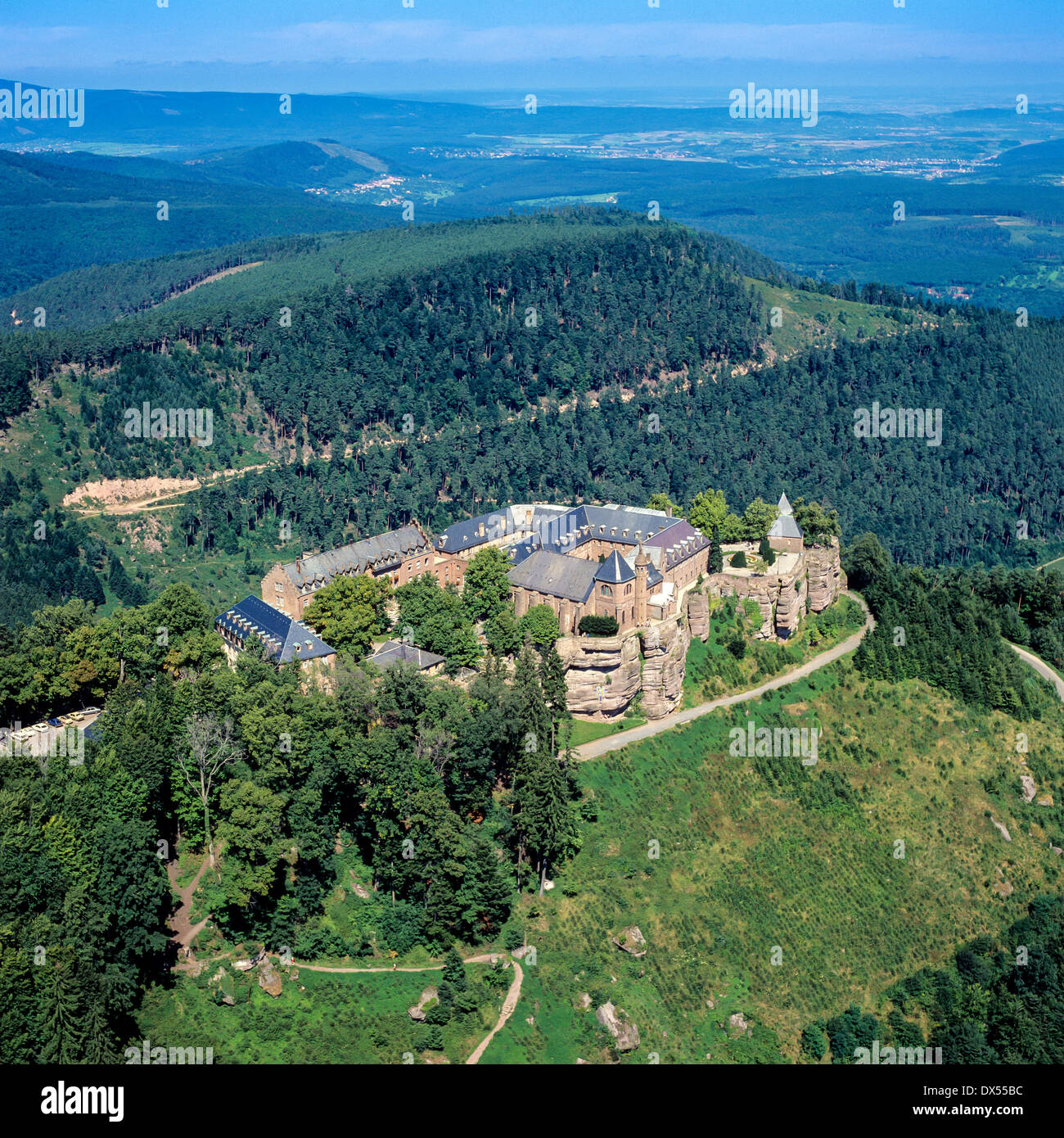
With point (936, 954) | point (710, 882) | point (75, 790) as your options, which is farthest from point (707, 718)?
point (75, 790)

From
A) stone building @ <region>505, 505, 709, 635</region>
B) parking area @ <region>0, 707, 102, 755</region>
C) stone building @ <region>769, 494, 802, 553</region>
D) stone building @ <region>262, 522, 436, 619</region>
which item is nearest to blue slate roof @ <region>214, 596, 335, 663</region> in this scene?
stone building @ <region>262, 522, 436, 619</region>

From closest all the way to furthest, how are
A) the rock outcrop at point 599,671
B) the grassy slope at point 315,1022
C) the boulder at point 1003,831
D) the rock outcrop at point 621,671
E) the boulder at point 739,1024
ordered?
the grassy slope at point 315,1022
the boulder at point 739,1024
the rock outcrop at point 599,671
the rock outcrop at point 621,671
the boulder at point 1003,831

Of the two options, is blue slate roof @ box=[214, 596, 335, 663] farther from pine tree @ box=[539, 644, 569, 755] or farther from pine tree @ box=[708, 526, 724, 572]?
pine tree @ box=[708, 526, 724, 572]

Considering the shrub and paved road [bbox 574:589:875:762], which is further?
the shrub

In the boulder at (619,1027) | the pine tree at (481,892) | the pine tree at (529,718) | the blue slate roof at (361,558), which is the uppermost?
the blue slate roof at (361,558)

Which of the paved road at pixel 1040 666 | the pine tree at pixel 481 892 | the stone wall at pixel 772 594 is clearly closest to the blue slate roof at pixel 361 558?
the stone wall at pixel 772 594

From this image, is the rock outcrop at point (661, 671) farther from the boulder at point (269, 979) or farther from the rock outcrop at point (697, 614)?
the boulder at point (269, 979)
